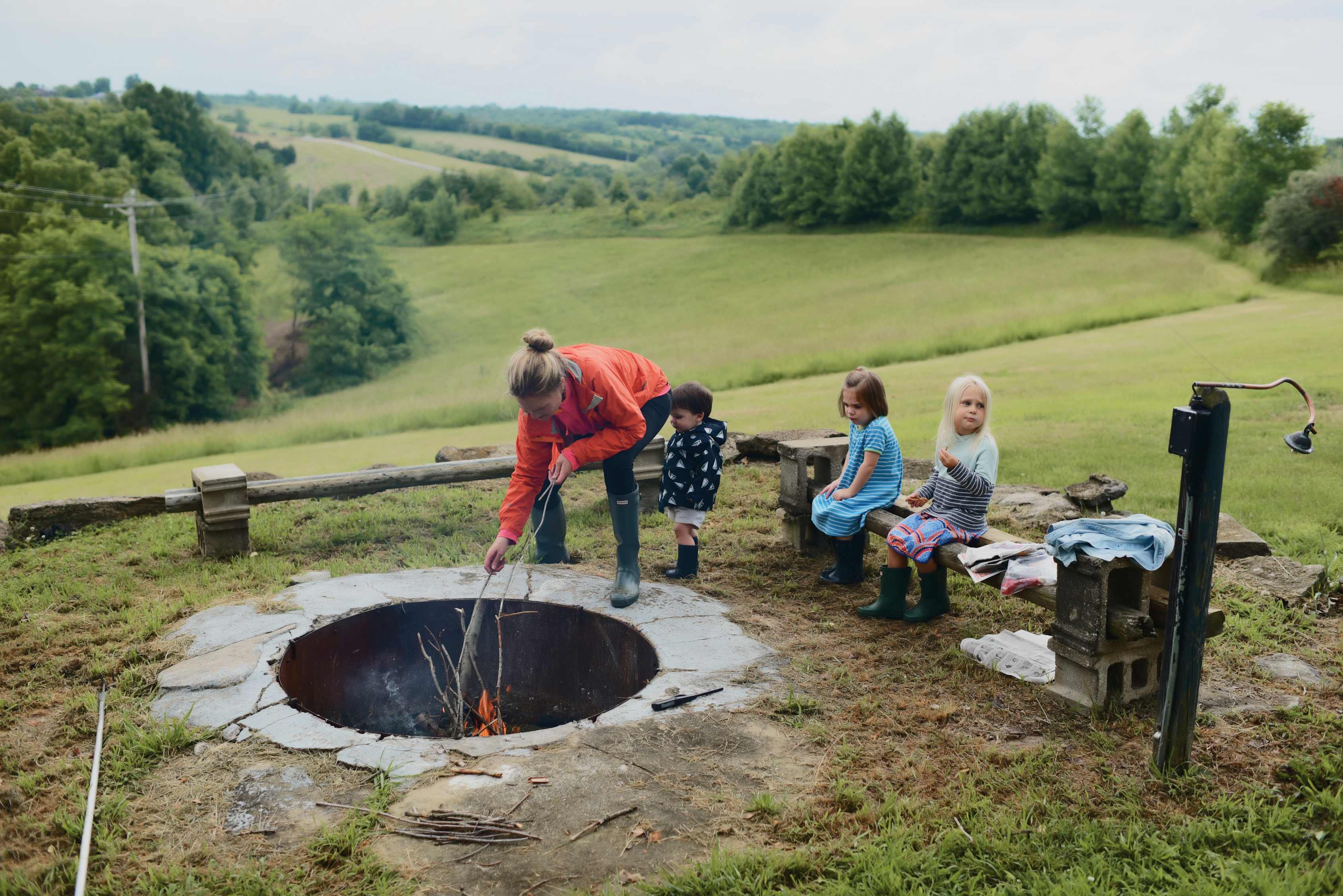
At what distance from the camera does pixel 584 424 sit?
4602 mm

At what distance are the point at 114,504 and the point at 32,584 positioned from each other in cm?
137

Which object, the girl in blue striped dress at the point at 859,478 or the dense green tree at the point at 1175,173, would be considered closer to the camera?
the girl in blue striped dress at the point at 859,478

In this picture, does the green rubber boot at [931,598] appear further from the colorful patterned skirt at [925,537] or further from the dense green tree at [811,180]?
the dense green tree at [811,180]

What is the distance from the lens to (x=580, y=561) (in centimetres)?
560

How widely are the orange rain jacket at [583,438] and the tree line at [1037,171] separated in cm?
2756

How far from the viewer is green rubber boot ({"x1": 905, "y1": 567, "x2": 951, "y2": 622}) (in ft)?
14.9

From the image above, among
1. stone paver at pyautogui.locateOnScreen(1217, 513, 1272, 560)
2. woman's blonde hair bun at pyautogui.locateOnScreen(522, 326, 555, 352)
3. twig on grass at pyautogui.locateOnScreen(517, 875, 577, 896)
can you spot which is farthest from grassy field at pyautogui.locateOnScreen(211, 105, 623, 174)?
twig on grass at pyautogui.locateOnScreen(517, 875, 577, 896)

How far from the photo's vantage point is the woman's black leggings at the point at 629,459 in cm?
477

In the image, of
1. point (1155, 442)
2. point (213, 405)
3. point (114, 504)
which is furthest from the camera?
point (213, 405)

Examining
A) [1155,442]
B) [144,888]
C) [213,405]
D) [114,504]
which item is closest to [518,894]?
[144,888]

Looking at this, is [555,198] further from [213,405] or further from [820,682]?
[820,682]

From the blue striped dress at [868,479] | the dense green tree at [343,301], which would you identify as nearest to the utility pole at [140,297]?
the dense green tree at [343,301]

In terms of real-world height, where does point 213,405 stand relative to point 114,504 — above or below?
below

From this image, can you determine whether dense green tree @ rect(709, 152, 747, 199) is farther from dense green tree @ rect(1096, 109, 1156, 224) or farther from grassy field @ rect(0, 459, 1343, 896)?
grassy field @ rect(0, 459, 1343, 896)
